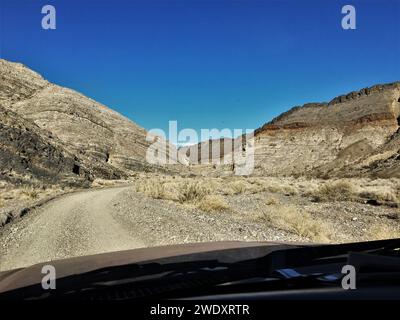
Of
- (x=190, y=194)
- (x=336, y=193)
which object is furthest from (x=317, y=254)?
(x=336, y=193)

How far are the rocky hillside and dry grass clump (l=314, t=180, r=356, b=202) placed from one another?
21766 millimetres

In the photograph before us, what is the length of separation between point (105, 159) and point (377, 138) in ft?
129

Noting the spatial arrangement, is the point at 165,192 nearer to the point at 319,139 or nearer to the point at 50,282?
the point at 50,282

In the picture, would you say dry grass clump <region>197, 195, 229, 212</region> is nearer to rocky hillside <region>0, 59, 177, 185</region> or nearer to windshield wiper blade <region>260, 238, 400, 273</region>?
windshield wiper blade <region>260, 238, 400, 273</region>

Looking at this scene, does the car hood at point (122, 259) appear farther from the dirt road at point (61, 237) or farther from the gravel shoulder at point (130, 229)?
the dirt road at point (61, 237)

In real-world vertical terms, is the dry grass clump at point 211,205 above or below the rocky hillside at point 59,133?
below

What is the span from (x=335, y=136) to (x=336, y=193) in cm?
4910

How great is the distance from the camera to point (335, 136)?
72438 mm

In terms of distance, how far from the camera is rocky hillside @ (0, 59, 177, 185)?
3788cm

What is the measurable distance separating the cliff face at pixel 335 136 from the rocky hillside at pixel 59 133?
2271 centimetres

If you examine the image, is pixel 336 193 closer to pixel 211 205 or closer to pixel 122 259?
pixel 211 205

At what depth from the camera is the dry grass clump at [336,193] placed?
76.9ft

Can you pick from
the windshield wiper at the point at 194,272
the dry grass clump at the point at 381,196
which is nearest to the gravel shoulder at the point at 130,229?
the dry grass clump at the point at 381,196

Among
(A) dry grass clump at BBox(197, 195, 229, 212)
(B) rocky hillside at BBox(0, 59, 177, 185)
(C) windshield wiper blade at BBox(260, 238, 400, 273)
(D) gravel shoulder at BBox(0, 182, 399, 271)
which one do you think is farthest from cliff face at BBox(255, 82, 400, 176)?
(C) windshield wiper blade at BBox(260, 238, 400, 273)
